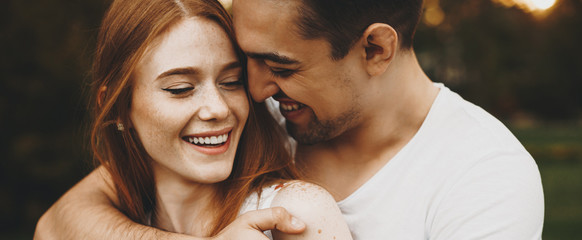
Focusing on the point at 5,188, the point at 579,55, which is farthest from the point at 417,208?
the point at 579,55

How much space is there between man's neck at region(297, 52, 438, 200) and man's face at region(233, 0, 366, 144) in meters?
0.10

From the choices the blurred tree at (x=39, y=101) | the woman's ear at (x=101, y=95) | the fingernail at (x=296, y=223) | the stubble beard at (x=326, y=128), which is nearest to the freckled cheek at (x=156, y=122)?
the woman's ear at (x=101, y=95)

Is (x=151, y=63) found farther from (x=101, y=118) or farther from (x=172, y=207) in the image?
(x=172, y=207)

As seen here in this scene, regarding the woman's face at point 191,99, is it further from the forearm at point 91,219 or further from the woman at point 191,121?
the forearm at point 91,219

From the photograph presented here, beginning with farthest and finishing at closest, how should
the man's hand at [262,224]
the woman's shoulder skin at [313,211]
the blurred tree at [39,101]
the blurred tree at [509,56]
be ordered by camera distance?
the blurred tree at [509,56]
the blurred tree at [39,101]
the woman's shoulder skin at [313,211]
the man's hand at [262,224]

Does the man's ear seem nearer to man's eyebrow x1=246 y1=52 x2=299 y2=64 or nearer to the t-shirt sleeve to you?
man's eyebrow x1=246 y1=52 x2=299 y2=64

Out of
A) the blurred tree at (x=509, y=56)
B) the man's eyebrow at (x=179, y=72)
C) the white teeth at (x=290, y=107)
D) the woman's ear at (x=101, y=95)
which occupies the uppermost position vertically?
the blurred tree at (x=509, y=56)

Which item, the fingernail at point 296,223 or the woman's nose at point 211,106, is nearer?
the fingernail at point 296,223

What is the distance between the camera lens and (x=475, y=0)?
13.2 m

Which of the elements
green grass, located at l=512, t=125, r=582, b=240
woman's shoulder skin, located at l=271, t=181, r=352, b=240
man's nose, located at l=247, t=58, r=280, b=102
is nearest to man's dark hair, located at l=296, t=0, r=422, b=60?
man's nose, located at l=247, t=58, r=280, b=102

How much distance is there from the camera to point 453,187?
7.43ft

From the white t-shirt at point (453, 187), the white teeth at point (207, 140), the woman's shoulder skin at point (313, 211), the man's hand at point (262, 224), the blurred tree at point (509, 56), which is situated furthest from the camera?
the blurred tree at point (509, 56)

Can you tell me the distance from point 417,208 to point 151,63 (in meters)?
1.35

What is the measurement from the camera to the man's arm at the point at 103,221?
6.31 ft
